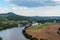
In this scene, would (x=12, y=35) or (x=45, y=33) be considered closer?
(x=45, y=33)

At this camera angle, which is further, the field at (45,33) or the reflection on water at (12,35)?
the reflection on water at (12,35)

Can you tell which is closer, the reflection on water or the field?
the field

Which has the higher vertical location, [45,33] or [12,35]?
[45,33]

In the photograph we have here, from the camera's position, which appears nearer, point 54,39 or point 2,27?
point 54,39

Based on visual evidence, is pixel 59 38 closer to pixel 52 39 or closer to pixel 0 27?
pixel 52 39

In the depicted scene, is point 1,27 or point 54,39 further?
point 1,27

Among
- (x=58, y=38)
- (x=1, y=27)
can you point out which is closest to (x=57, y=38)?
(x=58, y=38)

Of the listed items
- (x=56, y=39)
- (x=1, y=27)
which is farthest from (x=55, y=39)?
(x=1, y=27)

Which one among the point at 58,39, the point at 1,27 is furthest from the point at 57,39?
the point at 1,27

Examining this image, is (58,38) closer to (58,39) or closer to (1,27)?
(58,39)
